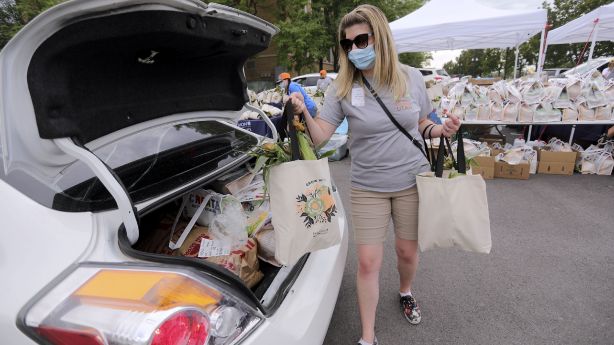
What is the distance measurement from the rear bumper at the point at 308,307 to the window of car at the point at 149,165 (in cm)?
72

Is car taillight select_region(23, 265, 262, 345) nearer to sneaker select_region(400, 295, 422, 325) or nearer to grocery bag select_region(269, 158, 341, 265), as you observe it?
grocery bag select_region(269, 158, 341, 265)

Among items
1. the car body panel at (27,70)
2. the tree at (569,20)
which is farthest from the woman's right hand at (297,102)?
the tree at (569,20)

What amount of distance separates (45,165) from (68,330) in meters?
0.73

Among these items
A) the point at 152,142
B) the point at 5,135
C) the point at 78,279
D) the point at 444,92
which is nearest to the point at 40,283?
the point at 78,279

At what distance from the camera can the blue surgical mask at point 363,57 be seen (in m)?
1.75

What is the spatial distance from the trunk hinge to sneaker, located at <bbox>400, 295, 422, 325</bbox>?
1795 millimetres

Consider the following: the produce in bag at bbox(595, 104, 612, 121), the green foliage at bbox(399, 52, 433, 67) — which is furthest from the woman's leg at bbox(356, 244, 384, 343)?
the green foliage at bbox(399, 52, 433, 67)

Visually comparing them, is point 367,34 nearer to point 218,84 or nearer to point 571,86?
point 218,84

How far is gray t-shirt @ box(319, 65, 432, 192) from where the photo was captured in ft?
5.86

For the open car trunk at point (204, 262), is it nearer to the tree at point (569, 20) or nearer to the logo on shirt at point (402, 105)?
the logo on shirt at point (402, 105)

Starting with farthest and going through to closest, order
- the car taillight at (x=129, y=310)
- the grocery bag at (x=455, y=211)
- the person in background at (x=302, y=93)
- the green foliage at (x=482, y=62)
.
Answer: the green foliage at (x=482, y=62)
the person in background at (x=302, y=93)
the grocery bag at (x=455, y=211)
the car taillight at (x=129, y=310)

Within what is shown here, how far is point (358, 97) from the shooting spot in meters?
1.81

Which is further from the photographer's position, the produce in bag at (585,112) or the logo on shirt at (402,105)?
the produce in bag at (585,112)

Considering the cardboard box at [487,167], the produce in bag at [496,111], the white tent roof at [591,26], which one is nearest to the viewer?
the cardboard box at [487,167]
